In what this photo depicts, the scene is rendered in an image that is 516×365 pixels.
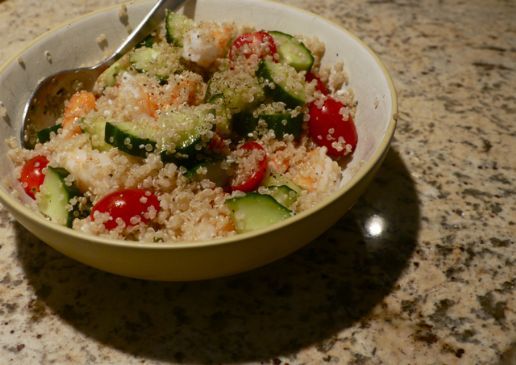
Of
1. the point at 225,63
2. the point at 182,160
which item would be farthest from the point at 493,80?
the point at 182,160

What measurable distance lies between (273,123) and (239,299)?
0.37 metres

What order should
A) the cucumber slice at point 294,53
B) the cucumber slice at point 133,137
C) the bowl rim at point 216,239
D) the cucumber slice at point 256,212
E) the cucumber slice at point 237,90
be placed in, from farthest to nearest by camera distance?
the cucumber slice at point 294,53 < the cucumber slice at point 237,90 < the cucumber slice at point 133,137 < the cucumber slice at point 256,212 < the bowl rim at point 216,239

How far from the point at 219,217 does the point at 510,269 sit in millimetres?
603

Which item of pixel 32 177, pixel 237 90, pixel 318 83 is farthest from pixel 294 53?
pixel 32 177

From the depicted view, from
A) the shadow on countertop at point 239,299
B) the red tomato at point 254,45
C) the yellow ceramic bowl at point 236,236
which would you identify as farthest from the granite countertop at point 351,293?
the red tomato at point 254,45

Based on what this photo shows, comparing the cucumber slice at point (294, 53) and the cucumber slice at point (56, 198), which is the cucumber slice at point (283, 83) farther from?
the cucumber slice at point (56, 198)

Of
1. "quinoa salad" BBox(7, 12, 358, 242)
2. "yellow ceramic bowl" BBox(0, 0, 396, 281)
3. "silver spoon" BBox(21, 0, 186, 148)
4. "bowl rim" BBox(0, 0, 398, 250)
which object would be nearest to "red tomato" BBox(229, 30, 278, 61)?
"quinoa salad" BBox(7, 12, 358, 242)

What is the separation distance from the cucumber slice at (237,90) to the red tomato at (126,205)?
0.92ft

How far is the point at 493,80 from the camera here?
5.31 feet

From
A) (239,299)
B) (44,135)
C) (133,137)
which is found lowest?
(239,299)

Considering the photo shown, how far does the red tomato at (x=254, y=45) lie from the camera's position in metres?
1.22

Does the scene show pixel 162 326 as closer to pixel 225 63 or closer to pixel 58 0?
pixel 225 63

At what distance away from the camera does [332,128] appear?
3.75 ft

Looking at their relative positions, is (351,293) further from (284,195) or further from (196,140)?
(196,140)
